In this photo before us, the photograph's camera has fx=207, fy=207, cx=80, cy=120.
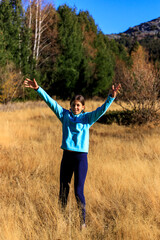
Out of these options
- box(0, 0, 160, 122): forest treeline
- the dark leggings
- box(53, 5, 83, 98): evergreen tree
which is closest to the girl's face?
the dark leggings

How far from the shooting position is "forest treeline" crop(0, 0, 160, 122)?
947 centimetres

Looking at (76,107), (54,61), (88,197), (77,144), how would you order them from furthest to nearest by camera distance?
(54,61), (88,197), (76,107), (77,144)

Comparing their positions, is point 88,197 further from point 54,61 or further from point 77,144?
point 54,61

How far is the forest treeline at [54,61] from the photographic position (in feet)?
31.1

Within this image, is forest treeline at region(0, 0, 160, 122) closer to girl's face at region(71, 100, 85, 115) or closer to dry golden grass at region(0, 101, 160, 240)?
dry golden grass at region(0, 101, 160, 240)

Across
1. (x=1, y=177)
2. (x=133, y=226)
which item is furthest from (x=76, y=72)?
(x=133, y=226)

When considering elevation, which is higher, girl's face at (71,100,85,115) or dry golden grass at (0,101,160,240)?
girl's face at (71,100,85,115)

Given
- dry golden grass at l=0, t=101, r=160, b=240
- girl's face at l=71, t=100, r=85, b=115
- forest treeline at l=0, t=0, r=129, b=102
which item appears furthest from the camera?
forest treeline at l=0, t=0, r=129, b=102

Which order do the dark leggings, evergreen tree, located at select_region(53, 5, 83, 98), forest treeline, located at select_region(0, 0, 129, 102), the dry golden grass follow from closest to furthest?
the dry golden grass < the dark leggings < forest treeline, located at select_region(0, 0, 129, 102) < evergreen tree, located at select_region(53, 5, 83, 98)

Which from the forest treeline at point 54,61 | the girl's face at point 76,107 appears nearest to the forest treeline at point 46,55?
the forest treeline at point 54,61

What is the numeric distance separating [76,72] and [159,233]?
21.2 m

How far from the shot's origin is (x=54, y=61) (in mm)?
22234

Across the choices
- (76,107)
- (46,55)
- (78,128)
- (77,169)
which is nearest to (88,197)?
(77,169)

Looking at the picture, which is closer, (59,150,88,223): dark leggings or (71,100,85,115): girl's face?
(59,150,88,223): dark leggings
